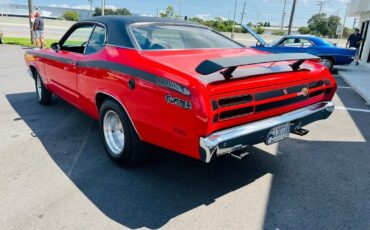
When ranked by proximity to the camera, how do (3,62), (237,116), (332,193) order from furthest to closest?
(3,62) → (332,193) → (237,116)

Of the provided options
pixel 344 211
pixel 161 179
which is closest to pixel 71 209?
pixel 161 179

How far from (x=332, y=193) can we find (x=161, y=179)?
1.72m

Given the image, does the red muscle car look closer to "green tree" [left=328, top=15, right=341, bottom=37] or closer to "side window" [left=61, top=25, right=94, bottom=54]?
"side window" [left=61, top=25, right=94, bottom=54]

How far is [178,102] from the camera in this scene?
2611 mm

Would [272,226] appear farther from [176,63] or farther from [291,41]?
[291,41]

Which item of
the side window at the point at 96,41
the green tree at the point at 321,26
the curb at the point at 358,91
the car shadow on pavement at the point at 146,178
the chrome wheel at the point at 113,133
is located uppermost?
the green tree at the point at 321,26

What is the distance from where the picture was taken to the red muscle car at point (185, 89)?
2.59m

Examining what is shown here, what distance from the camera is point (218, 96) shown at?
2572mm

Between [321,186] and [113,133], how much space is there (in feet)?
7.70

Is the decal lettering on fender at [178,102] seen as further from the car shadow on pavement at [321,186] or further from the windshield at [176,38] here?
the car shadow on pavement at [321,186]

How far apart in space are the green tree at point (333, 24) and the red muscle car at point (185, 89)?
262 ft

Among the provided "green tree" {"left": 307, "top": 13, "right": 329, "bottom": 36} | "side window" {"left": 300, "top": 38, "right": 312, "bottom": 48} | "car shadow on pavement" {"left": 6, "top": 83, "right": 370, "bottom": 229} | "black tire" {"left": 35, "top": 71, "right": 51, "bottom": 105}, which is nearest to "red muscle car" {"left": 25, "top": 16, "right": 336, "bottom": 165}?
"car shadow on pavement" {"left": 6, "top": 83, "right": 370, "bottom": 229}

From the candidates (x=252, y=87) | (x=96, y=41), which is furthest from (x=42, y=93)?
(x=252, y=87)

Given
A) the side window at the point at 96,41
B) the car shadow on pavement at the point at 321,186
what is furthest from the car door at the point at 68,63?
the car shadow on pavement at the point at 321,186
